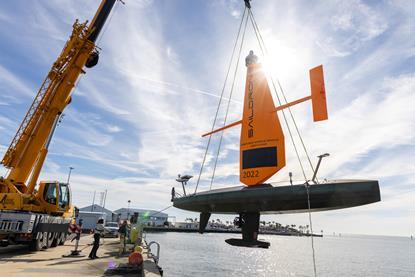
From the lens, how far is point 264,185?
24.6ft

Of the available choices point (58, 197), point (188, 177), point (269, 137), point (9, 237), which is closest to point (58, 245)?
point (58, 197)

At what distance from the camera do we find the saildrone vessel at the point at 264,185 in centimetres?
656

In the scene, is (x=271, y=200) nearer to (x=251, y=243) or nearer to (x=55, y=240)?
(x=251, y=243)

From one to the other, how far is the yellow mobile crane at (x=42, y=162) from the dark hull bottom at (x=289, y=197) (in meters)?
9.08

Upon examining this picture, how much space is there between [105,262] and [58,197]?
17.3ft

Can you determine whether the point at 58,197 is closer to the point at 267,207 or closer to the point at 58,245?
the point at 58,245

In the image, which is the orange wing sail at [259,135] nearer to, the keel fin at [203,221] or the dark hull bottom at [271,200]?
the dark hull bottom at [271,200]

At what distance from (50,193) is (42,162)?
1.89m

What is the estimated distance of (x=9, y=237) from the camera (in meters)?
12.2

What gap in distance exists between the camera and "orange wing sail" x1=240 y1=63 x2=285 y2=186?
7.67m

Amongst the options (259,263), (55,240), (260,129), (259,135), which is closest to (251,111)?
(260,129)

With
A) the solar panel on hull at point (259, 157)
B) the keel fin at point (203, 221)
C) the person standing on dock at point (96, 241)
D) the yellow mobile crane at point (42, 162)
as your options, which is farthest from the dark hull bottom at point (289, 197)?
the yellow mobile crane at point (42, 162)

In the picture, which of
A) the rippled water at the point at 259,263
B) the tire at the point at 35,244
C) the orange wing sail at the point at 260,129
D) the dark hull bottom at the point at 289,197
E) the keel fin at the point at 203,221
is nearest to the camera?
the dark hull bottom at the point at 289,197

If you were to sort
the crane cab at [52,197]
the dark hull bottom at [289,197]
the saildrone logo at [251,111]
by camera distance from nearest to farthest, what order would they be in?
the dark hull bottom at [289,197], the saildrone logo at [251,111], the crane cab at [52,197]
